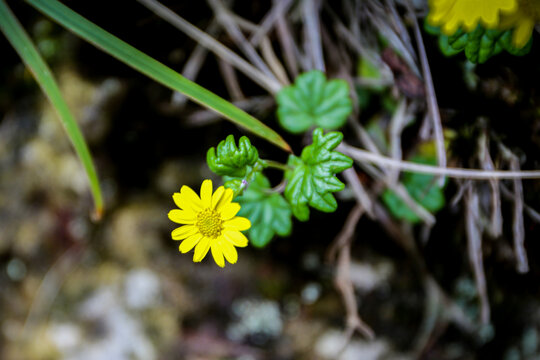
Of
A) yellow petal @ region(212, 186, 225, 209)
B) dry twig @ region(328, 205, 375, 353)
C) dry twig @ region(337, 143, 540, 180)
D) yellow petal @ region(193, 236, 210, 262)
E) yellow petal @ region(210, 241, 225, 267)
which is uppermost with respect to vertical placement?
yellow petal @ region(212, 186, 225, 209)

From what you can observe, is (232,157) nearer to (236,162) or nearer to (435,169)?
(236,162)

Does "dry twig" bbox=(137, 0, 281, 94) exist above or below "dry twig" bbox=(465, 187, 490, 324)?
above

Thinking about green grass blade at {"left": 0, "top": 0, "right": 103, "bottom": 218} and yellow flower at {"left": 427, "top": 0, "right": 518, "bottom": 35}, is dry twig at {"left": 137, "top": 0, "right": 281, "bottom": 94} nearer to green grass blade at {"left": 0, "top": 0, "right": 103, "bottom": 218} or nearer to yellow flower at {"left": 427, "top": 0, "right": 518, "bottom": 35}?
green grass blade at {"left": 0, "top": 0, "right": 103, "bottom": 218}

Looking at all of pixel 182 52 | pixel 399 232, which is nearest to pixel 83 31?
pixel 182 52

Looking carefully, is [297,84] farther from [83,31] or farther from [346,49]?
[83,31]

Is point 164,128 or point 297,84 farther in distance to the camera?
point 164,128

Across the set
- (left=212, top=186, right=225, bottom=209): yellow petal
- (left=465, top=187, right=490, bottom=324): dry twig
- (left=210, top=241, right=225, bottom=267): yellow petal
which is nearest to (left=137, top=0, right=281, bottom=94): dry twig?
(left=212, top=186, right=225, bottom=209): yellow petal
